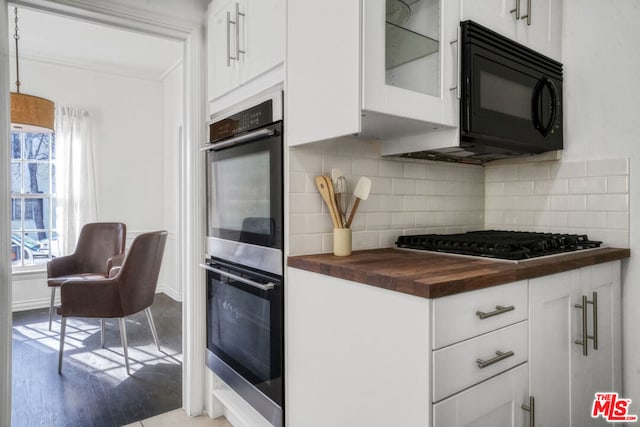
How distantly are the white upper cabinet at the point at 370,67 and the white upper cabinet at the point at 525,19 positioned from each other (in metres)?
0.14

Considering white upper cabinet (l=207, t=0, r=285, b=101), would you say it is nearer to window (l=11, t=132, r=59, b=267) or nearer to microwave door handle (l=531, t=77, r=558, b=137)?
microwave door handle (l=531, t=77, r=558, b=137)

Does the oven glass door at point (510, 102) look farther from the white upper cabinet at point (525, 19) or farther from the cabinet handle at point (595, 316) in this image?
the cabinet handle at point (595, 316)

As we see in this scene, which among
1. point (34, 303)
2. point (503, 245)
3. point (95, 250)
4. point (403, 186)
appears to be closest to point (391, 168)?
point (403, 186)

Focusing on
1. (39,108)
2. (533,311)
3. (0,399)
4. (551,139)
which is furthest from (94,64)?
(533,311)

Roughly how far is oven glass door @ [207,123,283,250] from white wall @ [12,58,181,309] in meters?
2.81

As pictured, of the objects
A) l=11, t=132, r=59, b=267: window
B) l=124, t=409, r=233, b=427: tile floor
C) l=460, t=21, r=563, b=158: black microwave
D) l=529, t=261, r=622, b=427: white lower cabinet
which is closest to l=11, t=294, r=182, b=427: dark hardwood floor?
l=124, t=409, r=233, b=427: tile floor

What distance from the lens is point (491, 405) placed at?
1.08 meters

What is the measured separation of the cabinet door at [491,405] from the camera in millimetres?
975

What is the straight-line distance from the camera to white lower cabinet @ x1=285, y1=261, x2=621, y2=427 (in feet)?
3.20

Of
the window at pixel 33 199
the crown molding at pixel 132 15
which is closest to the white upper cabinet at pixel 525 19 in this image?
the crown molding at pixel 132 15

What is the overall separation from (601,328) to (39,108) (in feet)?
11.9

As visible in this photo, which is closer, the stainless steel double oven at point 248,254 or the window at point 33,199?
the stainless steel double oven at point 248,254

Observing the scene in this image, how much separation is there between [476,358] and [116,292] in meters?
2.28

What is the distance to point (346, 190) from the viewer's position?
1.50 meters
